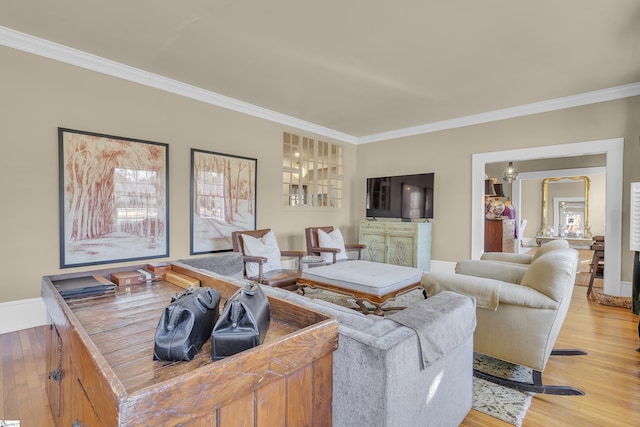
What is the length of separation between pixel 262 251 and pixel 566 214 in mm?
8898

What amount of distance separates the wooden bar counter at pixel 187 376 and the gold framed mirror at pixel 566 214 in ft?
32.0

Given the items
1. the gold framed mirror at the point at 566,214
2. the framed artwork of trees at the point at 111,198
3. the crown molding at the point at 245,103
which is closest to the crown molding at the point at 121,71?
the crown molding at the point at 245,103

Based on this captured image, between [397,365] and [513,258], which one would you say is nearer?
[397,365]

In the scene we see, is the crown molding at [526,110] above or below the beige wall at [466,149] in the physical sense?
above

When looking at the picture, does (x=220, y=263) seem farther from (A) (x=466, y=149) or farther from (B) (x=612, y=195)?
(B) (x=612, y=195)

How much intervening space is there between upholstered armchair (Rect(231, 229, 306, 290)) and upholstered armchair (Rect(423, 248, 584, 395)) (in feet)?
5.59

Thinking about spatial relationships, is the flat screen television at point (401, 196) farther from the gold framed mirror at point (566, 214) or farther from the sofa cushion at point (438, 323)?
the gold framed mirror at point (566, 214)

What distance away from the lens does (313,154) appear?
5.64 meters

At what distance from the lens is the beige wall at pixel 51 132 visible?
2781mm

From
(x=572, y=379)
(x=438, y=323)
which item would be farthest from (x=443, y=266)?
(x=438, y=323)

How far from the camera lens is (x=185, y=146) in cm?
390

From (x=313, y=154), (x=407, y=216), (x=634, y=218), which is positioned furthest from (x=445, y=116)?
(x=634, y=218)

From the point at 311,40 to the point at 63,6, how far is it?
1926mm

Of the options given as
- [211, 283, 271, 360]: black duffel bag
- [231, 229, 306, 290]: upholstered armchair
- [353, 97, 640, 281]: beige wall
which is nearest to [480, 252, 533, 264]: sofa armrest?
[353, 97, 640, 281]: beige wall
